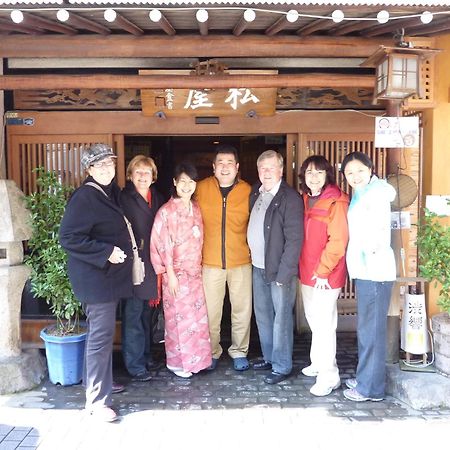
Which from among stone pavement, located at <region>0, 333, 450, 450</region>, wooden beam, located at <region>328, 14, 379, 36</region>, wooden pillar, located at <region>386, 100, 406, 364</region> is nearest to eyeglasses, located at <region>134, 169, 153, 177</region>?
Result: stone pavement, located at <region>0, 333, 450, 450</region>

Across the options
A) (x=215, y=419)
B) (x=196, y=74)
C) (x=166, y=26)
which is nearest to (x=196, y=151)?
(x=196, y=74)

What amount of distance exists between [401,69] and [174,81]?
2.24 metres

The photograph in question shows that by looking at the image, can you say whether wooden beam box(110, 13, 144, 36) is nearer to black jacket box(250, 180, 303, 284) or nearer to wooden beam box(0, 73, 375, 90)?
wooden beam box(0, 73, 375, 90)

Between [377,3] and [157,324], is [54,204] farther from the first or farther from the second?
[377,3]

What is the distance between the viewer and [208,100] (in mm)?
6305

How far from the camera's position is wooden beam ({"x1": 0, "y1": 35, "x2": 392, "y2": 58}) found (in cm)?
566

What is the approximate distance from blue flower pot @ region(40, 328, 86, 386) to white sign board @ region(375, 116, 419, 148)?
147 inches

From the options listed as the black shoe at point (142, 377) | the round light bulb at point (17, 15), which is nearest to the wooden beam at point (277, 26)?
the round light bulb at point (17, 15)

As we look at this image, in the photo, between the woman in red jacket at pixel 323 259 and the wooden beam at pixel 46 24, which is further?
the woman in red jacket at pixel 323 259

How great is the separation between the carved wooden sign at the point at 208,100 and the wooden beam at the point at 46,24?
3.42 feet

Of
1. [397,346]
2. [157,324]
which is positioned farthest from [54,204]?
[397,346]

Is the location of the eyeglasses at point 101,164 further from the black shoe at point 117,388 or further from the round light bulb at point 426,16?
the round light bulb at point 426,16

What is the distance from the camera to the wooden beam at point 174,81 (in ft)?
18.1

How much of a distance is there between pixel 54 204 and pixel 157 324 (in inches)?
102
